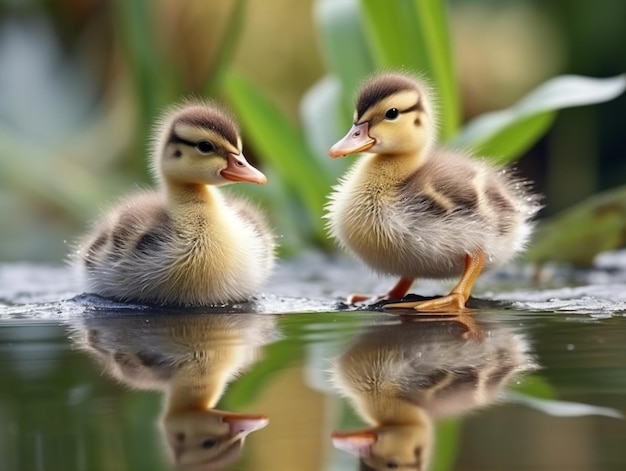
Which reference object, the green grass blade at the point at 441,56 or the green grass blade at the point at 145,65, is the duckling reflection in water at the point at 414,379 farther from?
the green grass blade at the point at 145,65

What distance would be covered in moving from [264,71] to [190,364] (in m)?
5.87

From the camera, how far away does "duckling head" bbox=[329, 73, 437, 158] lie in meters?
Result: 2.89

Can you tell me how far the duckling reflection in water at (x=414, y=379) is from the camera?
55.7 inches

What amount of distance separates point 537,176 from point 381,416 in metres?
6.27

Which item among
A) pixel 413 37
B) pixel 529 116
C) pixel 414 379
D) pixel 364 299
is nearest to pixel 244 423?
pixel 414 379

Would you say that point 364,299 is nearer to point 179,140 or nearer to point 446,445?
point 179,140

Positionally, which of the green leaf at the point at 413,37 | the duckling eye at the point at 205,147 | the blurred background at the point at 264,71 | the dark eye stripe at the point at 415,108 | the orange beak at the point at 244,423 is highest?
the blurred background at the point at 264,71

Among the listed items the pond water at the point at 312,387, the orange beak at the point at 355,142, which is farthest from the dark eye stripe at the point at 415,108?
the pond water at the point at 312,387

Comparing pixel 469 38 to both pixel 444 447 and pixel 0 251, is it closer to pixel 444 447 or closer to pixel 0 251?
pixel 0 251

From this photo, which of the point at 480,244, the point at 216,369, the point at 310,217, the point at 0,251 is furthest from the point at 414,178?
the point at 0,251

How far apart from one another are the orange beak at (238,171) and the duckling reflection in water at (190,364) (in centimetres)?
32

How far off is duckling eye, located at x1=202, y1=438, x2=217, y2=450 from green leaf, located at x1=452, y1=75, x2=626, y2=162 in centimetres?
257

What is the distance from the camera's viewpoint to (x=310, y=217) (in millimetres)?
4781

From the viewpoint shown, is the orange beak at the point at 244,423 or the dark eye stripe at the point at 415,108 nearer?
the orange beak at the point at 244,423
